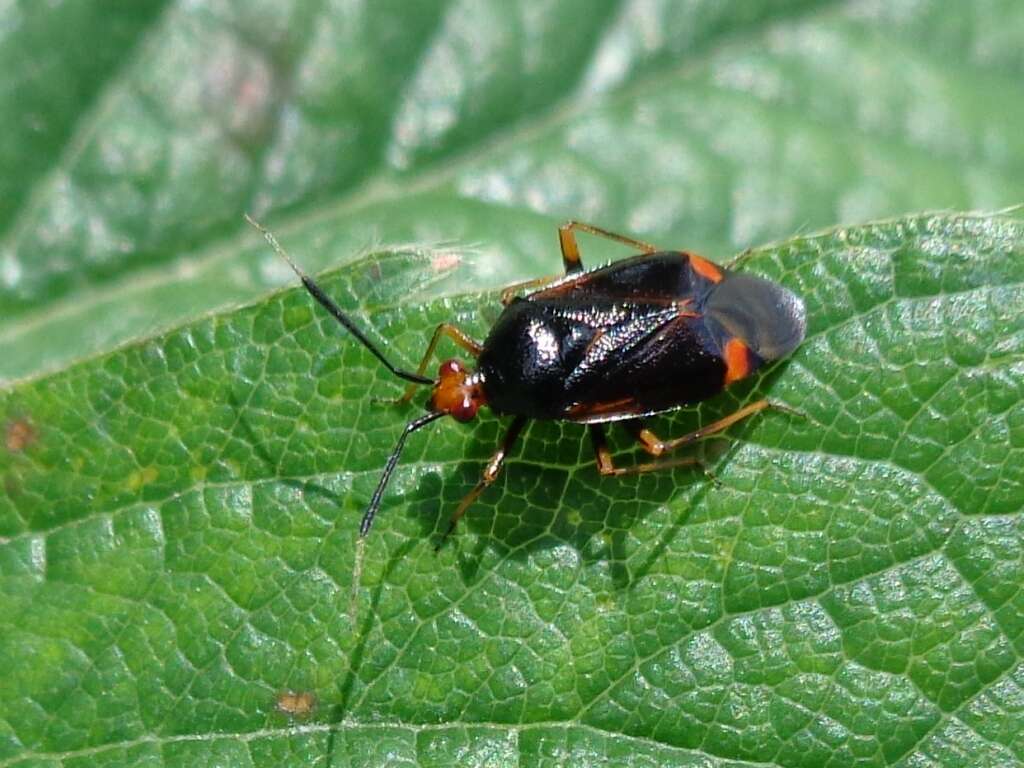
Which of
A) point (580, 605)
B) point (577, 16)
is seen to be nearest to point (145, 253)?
point (577, 16)

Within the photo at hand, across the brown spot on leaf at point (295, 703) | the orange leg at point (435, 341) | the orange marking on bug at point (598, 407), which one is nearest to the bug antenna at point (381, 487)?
the orange leg at point (435, 341)

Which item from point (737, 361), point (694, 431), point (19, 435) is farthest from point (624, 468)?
point (19, 435)

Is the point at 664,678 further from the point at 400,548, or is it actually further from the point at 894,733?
the point at 400,548

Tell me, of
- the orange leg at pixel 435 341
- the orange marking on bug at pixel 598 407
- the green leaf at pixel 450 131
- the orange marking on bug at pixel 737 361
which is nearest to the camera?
the orange leg at pixel 435 341

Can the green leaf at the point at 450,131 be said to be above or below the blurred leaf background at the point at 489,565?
above

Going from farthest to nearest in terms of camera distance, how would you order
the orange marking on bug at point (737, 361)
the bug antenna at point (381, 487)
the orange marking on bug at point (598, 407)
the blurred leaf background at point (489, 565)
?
the orange marking on bug at point (598, 407)
the orange marking on bug at point (737, 361)
the bug antenna at point (381, 487)
the blurred leaf background at point (489, 565)

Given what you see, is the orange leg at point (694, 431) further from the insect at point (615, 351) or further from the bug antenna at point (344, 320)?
the bug antenna at point (344, 320)

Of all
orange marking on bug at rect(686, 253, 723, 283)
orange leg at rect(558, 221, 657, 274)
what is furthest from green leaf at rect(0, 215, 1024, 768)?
orange leg at rect(558, 221, 657, 274)
